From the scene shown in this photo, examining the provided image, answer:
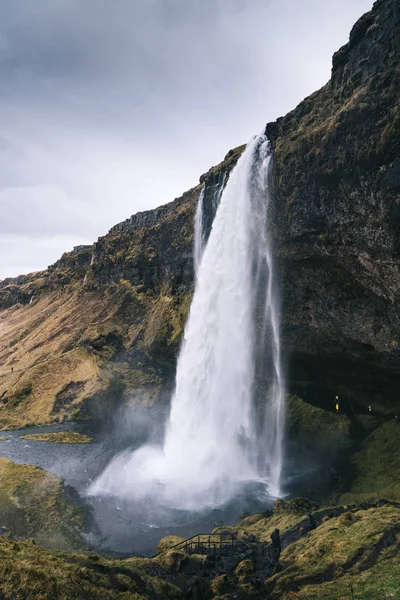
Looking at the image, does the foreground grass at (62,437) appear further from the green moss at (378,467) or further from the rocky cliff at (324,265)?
the green moss at (378,467)

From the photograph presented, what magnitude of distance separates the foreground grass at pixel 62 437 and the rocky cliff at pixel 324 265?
22.6 feet

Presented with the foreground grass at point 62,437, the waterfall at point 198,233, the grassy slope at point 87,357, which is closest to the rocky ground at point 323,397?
the grassy slope at point 87,357

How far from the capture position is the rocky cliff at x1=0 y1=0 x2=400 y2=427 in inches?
1193

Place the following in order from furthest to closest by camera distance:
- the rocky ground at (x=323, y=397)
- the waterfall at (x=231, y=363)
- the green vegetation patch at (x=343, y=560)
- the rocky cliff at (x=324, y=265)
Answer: the waterfall at (x=231, y=363) < the rocky cliff at (x=324, y=265) < the rocky ground at (x=323, y=397) < the green vegetation patch at (x=343, y=560)

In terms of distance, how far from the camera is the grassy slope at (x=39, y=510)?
89.4ft

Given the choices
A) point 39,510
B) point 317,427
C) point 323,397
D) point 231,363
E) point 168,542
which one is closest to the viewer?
point 168,542

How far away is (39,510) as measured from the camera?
31359 millimetres

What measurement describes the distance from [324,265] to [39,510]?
35.1 m

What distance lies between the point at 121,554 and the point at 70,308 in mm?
95872

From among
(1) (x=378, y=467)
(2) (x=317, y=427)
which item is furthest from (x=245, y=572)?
(2) (x=317, y=427)

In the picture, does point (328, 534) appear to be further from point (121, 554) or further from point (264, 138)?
point (264, 138)

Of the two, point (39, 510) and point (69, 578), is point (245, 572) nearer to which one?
point (69, 578)

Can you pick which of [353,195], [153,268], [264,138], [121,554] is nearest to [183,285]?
[153,268]

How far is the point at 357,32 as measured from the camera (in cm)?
3341
